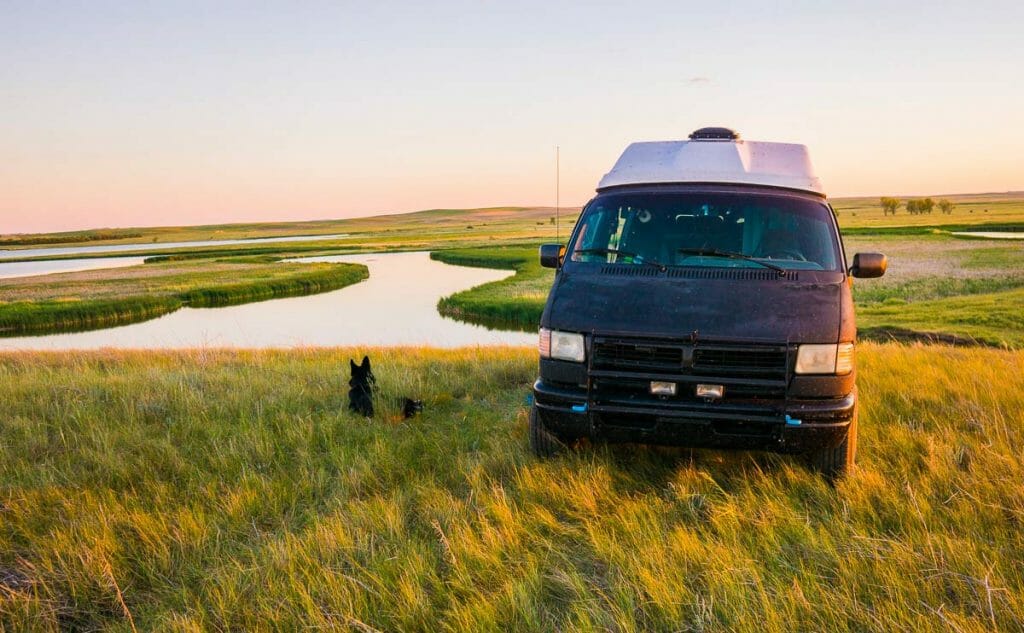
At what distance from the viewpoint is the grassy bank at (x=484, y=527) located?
10.8 ft

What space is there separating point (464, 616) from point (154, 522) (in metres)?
2.41

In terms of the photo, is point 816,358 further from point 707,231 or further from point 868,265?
point 707,231

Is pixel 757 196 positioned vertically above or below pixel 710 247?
above

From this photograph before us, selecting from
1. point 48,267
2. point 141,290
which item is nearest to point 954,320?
point 141,290

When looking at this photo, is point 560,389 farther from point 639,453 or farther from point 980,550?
point 980,550

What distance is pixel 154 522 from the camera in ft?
14.3

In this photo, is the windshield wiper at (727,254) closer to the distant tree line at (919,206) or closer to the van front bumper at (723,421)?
the van front bumper at (723,421)

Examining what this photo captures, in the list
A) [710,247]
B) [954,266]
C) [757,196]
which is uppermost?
[757,196]

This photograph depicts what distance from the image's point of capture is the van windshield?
5309 mm

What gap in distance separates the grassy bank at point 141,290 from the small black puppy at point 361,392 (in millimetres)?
30497

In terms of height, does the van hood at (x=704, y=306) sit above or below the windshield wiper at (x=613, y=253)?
below

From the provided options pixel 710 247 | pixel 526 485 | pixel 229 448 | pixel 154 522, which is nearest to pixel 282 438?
pixel 229 448

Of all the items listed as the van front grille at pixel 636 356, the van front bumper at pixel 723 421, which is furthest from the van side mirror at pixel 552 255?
the van front bumper at pixel 723 421

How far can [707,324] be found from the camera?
4.51 m
